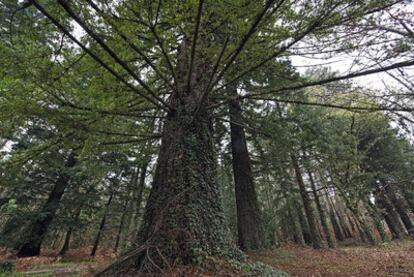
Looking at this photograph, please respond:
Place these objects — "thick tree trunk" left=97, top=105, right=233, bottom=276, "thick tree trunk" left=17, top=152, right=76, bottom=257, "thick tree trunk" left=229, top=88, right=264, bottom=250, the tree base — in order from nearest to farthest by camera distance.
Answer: the tree base, "thick tree trunk" left=97, top=105, right=233, bottom=276, "thick tree trunk" left=229, top=88, right=264, bottom=250, "thick tree trunk" left=17, top=152, right=76, bottom=257

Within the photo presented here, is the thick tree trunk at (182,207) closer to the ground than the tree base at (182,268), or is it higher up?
higher up

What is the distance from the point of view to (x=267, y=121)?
576 centimetres

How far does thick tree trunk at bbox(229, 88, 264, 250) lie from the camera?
18.6 feet

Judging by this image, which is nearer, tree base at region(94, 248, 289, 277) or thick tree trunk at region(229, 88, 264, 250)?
tree base at region(94, 248, 289, 277)

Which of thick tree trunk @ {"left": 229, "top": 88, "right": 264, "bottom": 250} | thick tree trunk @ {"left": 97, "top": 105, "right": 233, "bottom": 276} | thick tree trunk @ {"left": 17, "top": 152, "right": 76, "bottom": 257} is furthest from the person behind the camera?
thick tree trunk @ {"left": 17, "top": 152, "right": 76, "bottom": 257}

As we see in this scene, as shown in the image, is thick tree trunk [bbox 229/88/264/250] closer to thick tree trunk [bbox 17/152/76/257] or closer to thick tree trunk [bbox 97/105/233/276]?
thick tree trunk [bbox 97/105/233/276]

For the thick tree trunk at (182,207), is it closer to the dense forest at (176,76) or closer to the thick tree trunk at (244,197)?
the dense forest at (176,76)

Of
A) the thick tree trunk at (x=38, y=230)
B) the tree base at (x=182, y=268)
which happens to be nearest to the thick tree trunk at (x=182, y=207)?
the tree base at (x=182, y=268)

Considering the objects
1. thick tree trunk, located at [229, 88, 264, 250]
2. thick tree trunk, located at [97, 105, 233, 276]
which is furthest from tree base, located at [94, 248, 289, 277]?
thick tree trunk, located at [229, 88, 264, 250]

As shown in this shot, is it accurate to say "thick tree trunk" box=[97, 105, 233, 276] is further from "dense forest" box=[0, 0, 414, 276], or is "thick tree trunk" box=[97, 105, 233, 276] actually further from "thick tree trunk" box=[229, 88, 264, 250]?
"thick tree trunk" box=[229, 88, 264, 250]

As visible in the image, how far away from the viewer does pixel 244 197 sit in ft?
20.1

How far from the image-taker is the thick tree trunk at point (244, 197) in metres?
5.68

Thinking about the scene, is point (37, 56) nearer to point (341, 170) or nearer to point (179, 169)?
point (179, 169)

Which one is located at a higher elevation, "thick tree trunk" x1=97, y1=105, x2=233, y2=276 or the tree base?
"thick tree trunk" x1=97, y1=105, x2=233, y2=276
